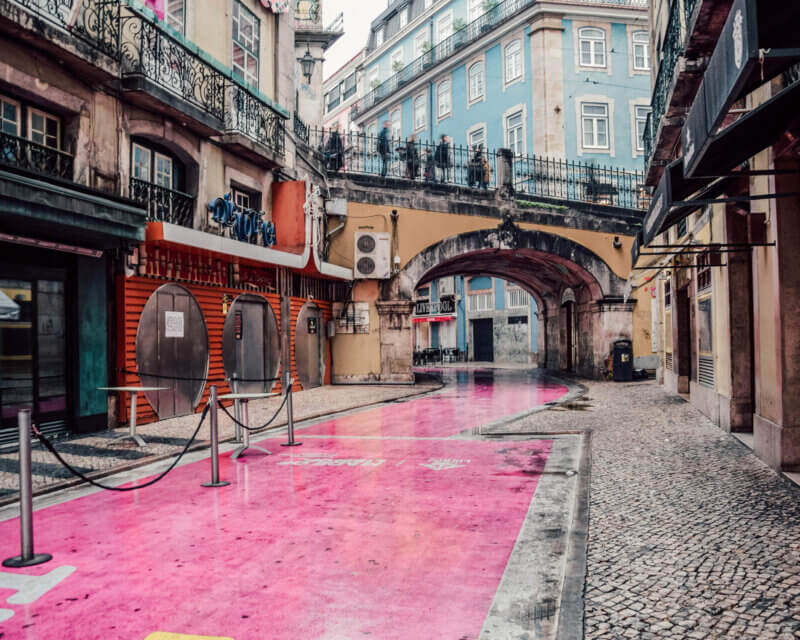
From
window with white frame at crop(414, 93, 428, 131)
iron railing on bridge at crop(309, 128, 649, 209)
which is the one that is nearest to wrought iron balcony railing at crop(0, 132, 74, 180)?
iron railing on bridge at crop(309, 128, 649, 209)

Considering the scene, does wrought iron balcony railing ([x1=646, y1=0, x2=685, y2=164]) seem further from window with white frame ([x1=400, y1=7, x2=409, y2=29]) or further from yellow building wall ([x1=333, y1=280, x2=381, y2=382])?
window with white frame ([x1=400, y1=7, x2=409, y2=29])

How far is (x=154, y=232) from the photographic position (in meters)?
11.1

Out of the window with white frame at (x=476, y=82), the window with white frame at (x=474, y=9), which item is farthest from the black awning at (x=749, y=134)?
the window with white frame at (x=474, y=9)

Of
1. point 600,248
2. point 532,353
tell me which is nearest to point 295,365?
point 600,248

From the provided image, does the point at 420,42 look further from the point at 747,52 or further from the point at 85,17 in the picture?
the point at 747,52

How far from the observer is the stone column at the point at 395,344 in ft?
65.3

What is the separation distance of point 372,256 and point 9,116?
1151 cm

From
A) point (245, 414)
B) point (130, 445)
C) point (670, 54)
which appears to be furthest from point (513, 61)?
point (130, 445)

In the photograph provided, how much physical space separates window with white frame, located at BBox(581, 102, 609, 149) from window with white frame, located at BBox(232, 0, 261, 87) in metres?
19.0

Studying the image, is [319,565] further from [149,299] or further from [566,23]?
[566,23]

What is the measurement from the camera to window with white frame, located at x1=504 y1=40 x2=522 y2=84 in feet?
104

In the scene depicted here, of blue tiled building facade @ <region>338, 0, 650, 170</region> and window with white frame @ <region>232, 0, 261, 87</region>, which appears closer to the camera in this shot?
window with white frame @ <region>232, 0, 261, 87</region>

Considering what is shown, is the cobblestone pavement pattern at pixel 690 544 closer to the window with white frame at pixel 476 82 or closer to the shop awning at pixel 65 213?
the shop awning at pixel 65 213

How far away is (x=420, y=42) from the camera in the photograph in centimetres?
4009
